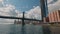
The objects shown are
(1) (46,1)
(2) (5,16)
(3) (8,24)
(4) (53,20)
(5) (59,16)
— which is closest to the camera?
(3) (8,24)

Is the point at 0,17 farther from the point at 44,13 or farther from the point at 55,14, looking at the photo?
the point at 55,14

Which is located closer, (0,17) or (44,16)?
(0,17)

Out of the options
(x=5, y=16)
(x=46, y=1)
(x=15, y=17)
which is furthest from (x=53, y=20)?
Result: (x=5, y=16)

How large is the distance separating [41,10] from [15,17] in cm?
80

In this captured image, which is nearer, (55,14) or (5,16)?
(55,14)

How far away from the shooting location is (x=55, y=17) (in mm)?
2545

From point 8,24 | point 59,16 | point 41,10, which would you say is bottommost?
point 8,24

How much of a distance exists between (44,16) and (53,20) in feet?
2.30

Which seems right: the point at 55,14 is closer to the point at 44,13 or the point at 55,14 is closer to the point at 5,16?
the point at 44,13

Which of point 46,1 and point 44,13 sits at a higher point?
point 46,1

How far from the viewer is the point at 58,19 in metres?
2.43

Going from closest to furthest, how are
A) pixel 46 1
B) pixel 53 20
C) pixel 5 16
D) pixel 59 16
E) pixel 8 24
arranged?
pixel 8 24 < pixel 59 16 < pixel 53 20 < pixel 46 1 < pixel 5 16

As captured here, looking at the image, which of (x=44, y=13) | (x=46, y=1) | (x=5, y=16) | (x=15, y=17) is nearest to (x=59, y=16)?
(x=46, y=1)

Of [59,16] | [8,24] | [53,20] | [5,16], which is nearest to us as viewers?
[8,24]
